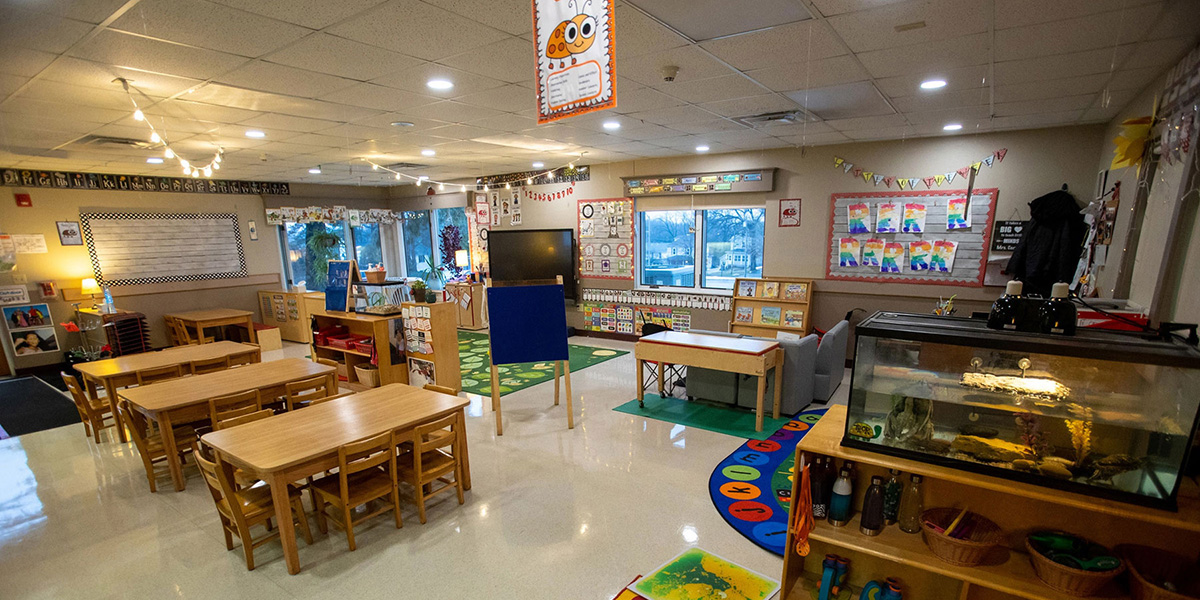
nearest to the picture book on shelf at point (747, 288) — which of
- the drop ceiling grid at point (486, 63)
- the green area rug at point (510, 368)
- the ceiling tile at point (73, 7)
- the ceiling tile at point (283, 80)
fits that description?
the green area rug at point (510, 368)

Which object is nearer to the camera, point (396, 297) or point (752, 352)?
point (752, 352)

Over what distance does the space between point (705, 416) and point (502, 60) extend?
3692mm

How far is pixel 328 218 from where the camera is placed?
946 centimetres

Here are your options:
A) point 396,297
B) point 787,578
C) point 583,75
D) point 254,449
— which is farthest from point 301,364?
point 787,578

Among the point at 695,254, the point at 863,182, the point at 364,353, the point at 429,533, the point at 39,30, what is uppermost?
the point at 39,30

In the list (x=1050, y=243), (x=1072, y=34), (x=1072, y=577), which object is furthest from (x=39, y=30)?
(x=1050, y=243)

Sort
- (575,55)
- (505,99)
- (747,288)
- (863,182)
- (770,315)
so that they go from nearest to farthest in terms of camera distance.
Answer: (575,55)
(505,99)
(863,182)
(770,315)
(747,288)

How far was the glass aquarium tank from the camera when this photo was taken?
5.16 feet

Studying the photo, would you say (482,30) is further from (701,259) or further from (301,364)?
(701,259)

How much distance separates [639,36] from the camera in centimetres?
254

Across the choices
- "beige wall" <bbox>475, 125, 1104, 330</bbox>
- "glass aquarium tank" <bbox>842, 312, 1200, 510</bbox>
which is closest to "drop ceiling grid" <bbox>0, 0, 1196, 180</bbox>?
"beige wall" <bbox>475, 125, 1104, 330</bbox>

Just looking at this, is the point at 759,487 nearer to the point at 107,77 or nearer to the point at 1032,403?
the point at 1032,403

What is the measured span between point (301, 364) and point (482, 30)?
11.7ft

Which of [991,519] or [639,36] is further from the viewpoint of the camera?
[639,36]
